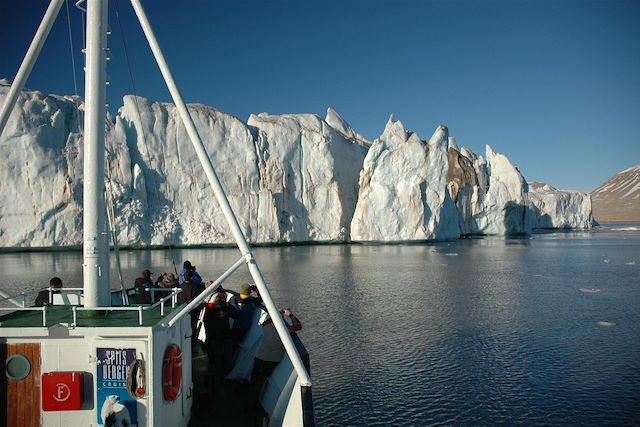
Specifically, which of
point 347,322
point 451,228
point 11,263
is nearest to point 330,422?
point 347,322

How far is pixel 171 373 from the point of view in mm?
4434

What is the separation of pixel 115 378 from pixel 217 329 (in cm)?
211

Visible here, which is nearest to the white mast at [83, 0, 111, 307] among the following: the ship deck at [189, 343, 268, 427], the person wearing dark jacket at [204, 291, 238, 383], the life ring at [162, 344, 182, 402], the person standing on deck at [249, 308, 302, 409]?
the life ring at [162, 344, 182, 402]

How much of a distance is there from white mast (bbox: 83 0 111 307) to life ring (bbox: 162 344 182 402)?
85 cm

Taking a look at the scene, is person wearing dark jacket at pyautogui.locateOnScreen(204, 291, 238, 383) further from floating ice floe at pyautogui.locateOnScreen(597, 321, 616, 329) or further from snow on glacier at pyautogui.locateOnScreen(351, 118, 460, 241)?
snow on glacier at pyautogui.locateOnScreen(351, 118, 460, 241)

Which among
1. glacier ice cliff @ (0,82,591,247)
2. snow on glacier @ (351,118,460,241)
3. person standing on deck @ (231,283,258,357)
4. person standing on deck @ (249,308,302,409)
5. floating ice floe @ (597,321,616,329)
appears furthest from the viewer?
snow on glacier @ (351,118,460,241)

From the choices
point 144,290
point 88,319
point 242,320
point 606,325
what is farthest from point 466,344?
point 88,319

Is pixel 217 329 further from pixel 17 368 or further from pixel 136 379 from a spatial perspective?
pixel 17 368

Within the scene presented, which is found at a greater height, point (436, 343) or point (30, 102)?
point (30, 102)

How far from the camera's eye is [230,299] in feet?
28.6

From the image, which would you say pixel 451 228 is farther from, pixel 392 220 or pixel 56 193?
pixel 56 193

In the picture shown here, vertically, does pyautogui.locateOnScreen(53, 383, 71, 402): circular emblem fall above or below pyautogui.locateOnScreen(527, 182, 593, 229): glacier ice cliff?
below

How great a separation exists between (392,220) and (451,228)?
8692mm

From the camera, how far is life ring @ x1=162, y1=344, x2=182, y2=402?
14.3ft
